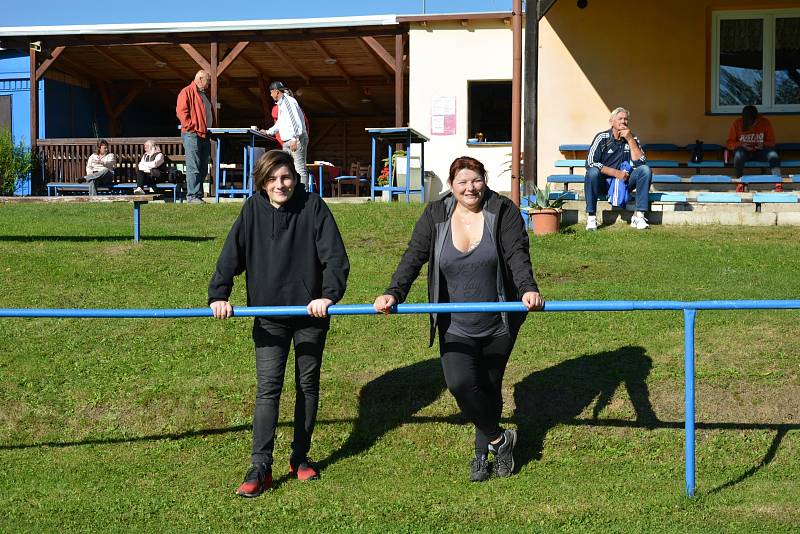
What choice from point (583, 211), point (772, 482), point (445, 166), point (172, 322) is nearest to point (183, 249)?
point (172, 322)

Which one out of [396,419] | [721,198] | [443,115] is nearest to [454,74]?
[443,115]

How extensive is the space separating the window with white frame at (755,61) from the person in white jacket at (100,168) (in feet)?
34.4

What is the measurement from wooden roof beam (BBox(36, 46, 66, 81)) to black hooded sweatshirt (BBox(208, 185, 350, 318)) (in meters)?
16.3

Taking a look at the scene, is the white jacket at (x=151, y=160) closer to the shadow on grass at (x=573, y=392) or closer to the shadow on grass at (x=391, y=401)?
the shadow on grass at (x=391, y=401)

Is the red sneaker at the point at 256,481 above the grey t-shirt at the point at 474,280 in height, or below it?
below

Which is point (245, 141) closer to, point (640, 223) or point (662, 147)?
point (640, 223)

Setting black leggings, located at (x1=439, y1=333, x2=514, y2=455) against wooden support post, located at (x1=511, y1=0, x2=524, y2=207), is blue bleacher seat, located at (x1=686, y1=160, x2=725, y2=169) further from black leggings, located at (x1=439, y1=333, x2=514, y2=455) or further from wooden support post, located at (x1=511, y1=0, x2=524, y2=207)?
black leggings, located at (x1=439, y1=333, x2=514, y2=455)

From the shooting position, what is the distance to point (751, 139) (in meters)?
15.3

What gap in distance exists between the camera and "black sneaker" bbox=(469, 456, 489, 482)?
5477 millimetres

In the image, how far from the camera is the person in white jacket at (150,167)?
18.1 m

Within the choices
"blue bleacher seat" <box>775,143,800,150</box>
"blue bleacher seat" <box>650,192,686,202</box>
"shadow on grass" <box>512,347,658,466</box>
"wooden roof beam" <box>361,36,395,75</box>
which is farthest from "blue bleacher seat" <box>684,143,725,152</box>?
"shadow on grass" <box>512,347,658,466</box>

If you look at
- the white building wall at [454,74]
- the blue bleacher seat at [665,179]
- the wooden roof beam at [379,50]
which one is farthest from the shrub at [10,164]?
the blue bleacher seat at [665,179]

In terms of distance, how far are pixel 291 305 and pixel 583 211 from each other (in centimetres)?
873

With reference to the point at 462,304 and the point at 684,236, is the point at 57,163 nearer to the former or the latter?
the point at 684,236
